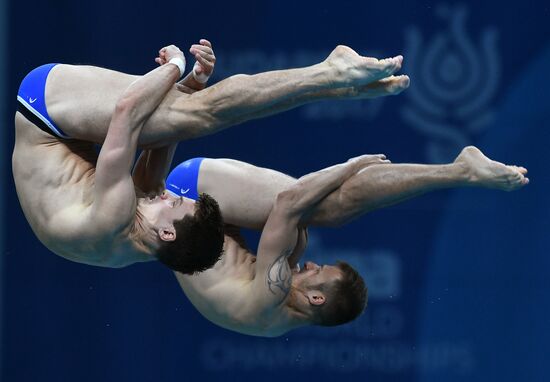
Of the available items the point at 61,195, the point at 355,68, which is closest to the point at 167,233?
the point at 61,195

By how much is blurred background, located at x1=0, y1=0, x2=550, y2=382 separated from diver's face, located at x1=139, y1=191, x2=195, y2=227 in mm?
2211

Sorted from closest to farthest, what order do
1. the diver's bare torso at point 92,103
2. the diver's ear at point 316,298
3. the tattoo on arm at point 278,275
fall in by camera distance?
the diver's bare torso at point 92,103 < the tattoo on arm at point 278,275 < the diver's ear at point 316,298

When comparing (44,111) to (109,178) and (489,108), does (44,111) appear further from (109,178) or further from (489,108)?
(489,108)

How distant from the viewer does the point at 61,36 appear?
24.3 ft

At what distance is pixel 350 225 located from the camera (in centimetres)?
754

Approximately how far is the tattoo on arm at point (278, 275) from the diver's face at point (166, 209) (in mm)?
461

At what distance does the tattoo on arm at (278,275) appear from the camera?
544 cm

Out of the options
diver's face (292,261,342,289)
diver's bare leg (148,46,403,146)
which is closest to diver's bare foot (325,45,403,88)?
diver's bare leg (148,46,403,146)

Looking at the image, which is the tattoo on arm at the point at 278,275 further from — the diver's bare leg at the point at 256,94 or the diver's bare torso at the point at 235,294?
the diver's bare leg at the point at 256,94

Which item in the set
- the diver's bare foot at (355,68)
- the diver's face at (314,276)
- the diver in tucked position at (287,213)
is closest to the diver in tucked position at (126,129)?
the diver's bare foot at (355,68)

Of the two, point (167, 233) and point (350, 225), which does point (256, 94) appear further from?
point (350, 225)

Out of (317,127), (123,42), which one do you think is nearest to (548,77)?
(317,127)

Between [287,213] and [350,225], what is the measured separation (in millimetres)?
2210

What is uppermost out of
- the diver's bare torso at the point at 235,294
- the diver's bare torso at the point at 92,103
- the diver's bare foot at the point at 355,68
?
the diver's bare foot at the point at 355,68
